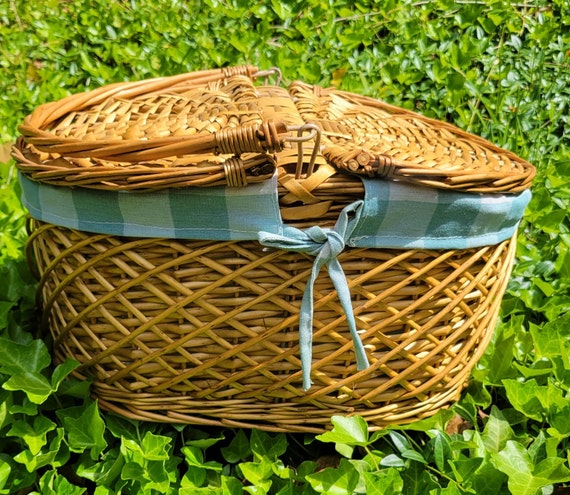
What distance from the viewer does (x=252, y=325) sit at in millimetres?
979

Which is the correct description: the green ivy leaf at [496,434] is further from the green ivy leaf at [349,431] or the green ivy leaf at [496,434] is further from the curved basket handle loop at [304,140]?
the curved basket handle loop at [304,140]

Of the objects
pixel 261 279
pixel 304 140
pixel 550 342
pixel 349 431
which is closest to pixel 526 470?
pixel 349 431

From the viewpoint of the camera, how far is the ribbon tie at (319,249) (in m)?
0.90

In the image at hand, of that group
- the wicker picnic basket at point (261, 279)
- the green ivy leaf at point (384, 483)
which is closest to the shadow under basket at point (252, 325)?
the wicker picnic basket at point (261, 279)

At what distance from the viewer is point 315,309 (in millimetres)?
971

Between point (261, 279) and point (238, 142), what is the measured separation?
8.1 inches

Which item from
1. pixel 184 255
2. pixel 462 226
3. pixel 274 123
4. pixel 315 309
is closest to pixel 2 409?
pixel 184 255

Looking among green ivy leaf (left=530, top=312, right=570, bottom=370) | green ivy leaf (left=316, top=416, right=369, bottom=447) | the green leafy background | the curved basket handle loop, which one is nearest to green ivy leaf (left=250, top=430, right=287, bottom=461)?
the green leafy background

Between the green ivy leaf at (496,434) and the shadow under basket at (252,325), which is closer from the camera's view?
the shadow under basket at (252,325)

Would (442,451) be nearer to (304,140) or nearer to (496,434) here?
(496,434)

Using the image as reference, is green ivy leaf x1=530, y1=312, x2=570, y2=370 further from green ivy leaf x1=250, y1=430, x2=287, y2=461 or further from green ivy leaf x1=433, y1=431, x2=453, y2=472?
green ivy leaf x1=250, y1=430, x2=287, y2=461

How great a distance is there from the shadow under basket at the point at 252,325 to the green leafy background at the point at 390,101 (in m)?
0.05

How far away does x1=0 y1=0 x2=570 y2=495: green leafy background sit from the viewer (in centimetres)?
103

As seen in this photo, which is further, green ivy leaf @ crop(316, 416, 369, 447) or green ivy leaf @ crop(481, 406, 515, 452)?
green ivy leaf @ crop(481, 406, 515, 452)
